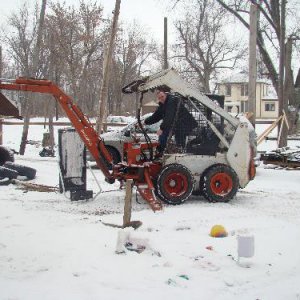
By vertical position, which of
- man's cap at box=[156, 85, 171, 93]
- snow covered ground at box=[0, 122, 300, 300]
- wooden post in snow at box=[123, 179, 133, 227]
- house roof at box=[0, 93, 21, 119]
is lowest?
snow covered ground at box=[0, 122, 300, 300]

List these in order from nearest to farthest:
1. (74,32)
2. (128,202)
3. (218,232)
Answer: (218,232) → (128,202) → (74,32)

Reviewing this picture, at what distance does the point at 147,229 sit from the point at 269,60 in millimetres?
22478

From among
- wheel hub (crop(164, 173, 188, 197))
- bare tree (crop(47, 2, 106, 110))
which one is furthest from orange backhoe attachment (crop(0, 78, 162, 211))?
bare tree (crop(47, 2, 106, 110))

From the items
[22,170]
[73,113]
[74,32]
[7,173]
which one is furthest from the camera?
[74,32]

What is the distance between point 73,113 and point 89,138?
1.90 ft

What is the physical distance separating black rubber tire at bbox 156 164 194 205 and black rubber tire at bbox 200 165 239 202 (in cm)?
33

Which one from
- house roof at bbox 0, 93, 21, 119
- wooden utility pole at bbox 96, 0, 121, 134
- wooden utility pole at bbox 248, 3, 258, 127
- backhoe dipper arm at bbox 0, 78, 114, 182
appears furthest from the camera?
wooden utility pole at bbox 96, 0, 121, 134

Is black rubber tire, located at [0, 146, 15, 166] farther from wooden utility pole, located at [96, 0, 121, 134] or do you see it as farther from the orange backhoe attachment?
the orange backhoe attachment

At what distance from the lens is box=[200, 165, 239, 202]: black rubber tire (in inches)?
373

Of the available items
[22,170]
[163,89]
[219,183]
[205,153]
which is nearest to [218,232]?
[219,183]

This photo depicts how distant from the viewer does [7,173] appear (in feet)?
38.3

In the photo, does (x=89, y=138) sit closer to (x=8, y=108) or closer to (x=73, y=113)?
(x=73, y=113)

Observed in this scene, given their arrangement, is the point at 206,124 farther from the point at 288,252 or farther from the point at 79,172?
the point at 288,252

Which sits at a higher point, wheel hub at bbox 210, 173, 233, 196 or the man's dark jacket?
the man's dark jacket
